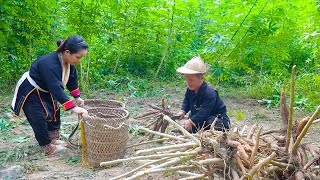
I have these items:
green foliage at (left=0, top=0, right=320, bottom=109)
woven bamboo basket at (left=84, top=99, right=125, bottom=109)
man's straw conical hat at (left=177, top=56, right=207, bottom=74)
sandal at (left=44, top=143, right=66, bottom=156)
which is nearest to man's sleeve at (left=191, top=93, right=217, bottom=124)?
man's straw conical hat at (left=177, top=56, right=207, bottom=74)

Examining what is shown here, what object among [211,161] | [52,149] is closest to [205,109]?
[211,161]

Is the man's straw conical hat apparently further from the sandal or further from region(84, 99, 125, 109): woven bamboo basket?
the sandal

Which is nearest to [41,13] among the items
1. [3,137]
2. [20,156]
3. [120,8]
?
[120,8]

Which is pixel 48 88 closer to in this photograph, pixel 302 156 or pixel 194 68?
pixel 194 68

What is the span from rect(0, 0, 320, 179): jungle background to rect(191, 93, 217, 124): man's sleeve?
7.41 feet

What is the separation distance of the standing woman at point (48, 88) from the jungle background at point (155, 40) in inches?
49.8

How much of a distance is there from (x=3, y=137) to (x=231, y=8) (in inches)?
190

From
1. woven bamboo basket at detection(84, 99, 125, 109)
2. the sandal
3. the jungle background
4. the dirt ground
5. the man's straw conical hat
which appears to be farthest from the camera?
the jungle background

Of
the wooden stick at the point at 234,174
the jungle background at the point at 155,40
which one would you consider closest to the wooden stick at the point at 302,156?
the wooden stick at the point at 234,174

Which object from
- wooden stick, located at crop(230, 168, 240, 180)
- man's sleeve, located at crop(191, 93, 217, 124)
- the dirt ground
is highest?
wooden stick, located at crop(230, 168, 240, 180)

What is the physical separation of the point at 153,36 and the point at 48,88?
5384 millimetres

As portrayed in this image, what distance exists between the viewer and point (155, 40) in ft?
30.8

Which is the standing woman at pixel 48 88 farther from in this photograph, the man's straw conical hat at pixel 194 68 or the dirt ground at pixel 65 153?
the man's straw conical hat at pixel 194 68

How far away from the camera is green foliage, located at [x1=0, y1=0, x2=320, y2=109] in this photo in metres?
7.01
